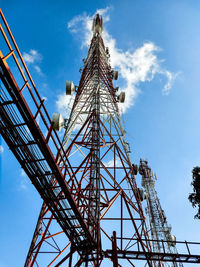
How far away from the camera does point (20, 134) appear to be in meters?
7.51

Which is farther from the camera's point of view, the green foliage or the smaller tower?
the smaller tower

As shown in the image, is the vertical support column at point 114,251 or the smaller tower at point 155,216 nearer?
the vertical support column at point 114,251

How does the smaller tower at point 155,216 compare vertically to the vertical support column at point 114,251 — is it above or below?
above

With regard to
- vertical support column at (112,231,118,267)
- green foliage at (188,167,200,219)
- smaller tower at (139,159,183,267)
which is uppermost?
smaller tower at (139,159,183,267)

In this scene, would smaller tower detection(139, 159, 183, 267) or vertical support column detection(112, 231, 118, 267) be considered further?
smaller tower detection(139, 159, 183, 267)

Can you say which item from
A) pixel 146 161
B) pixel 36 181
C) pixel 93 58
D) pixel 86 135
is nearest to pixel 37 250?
pixel 36 181

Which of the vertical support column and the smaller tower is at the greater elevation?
the smaller tower

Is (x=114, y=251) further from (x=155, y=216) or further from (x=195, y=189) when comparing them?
(x=155, y=216)

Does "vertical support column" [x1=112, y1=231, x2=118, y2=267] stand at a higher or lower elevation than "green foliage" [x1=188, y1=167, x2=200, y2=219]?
lower

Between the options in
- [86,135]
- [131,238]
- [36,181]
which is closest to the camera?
[36,181]

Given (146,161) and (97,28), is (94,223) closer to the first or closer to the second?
(97,28)

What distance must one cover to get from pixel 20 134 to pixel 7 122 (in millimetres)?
639

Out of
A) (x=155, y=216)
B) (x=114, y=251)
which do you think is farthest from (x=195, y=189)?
(x=155, y=216)

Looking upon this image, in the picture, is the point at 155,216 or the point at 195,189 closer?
the point at 195,189
